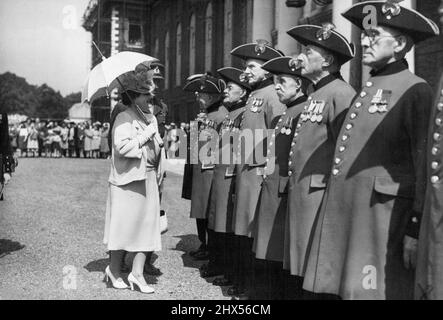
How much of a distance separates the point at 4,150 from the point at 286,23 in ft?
40.6

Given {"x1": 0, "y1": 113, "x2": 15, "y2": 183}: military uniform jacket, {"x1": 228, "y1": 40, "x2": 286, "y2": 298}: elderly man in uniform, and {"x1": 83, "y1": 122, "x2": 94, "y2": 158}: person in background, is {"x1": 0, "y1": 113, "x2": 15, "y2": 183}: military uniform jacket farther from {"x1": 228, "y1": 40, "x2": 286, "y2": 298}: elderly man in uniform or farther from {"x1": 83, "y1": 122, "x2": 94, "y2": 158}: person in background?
{"x1": 83, "y1": 122, "x2": 94, "y2": 158}: person in background

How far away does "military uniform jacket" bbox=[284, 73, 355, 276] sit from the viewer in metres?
4.14

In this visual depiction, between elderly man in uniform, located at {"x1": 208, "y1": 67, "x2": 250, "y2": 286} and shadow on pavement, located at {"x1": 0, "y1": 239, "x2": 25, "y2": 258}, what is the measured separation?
2.87 m

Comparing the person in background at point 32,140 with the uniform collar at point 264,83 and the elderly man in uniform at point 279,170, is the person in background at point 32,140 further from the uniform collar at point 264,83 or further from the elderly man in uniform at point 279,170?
Answer: the elderly man in uniform at point 279,170

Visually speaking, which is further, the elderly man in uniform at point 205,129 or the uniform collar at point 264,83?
the elderly man in uniform at point 205,129

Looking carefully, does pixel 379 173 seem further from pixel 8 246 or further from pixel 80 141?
pixel 80 141

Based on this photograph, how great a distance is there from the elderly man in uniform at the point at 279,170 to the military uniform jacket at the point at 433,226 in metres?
1.69

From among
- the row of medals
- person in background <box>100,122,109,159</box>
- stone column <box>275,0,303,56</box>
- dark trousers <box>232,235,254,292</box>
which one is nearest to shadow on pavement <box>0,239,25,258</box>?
dark trousers <box>232,235,254,292</box>

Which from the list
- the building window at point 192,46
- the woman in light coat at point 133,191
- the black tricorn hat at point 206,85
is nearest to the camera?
the woman in light coat at point 133,191

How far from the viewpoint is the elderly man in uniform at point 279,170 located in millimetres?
4707

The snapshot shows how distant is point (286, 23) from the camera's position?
17234 millimetres

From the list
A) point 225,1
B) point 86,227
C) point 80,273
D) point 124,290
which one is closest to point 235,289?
point 124,290

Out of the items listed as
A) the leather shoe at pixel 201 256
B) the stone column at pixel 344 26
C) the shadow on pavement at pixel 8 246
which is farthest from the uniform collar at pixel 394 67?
the stone column at pixel 344 26

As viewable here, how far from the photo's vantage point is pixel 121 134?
524 centimetres
